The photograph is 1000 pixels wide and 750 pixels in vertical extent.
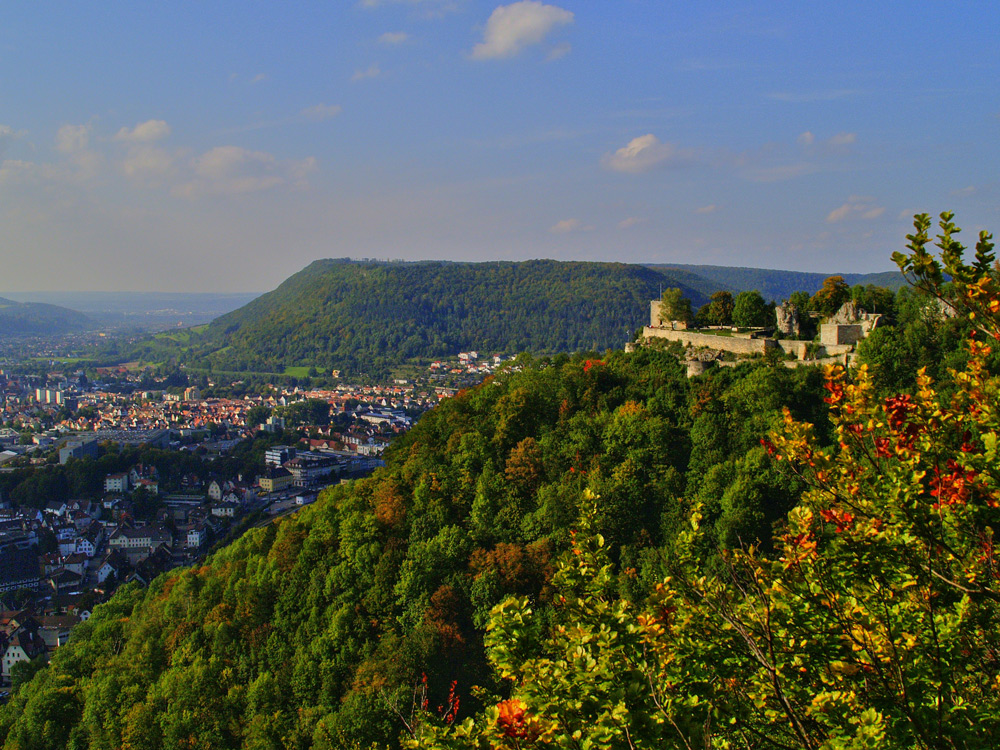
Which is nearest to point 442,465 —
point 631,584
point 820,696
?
point 631,584

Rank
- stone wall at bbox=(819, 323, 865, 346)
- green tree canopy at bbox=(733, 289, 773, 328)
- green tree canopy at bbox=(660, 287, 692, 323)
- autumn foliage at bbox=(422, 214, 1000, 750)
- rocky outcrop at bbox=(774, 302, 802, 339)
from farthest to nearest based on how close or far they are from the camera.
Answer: green tree canopy at bbox=(660, 287, 692, 323), green tree canopy at bbox=(733, 289, 773, 328), rocky outcrop at bbox=(774, 302, 802, 339), stone wall at bbox=(819, 323, 865, 346), autumn foliage at bbox=(422, 214, 1000, 750)

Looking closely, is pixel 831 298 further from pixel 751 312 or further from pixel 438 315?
pixel 438 315

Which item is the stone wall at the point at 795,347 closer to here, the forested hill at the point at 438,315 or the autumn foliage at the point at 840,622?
the autumn foliage at the point at 840,622

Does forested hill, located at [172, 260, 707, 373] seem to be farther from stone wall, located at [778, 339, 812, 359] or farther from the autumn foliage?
the autumn foliage

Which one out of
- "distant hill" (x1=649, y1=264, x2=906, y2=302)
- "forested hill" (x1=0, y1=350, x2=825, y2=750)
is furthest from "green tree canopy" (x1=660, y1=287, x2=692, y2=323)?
"distant hill" (x1=649, y1=264, x2=906, y2=302)

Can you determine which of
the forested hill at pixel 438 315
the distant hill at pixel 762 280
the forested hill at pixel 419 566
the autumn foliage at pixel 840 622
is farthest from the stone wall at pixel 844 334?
the distant hill at pixel 762 280

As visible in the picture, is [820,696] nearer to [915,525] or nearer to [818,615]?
[915,525]

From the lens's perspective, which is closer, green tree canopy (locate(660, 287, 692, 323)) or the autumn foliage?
the autumn foliage
